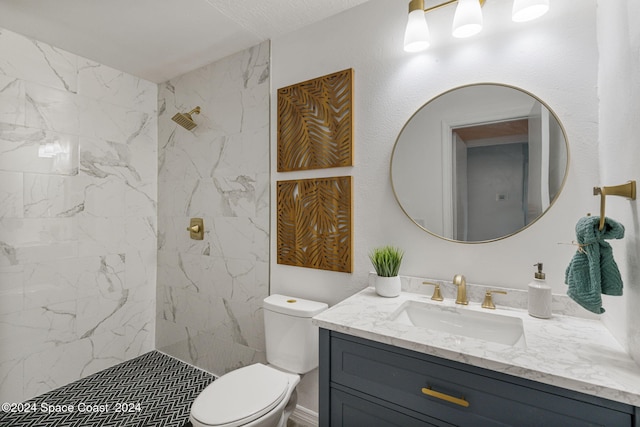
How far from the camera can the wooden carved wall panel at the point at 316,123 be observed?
1.68 m

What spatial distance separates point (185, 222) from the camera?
98.4 inches

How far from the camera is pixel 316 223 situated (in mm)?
1790

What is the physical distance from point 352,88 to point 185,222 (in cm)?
170

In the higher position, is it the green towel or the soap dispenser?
the green towel

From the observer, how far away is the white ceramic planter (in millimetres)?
1436

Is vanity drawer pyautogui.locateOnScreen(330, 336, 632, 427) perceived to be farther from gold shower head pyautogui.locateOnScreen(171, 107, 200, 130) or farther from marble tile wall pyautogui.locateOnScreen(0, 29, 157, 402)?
marble tile wall pyautogui.locateOnScreen(0, 29, 157, 402)

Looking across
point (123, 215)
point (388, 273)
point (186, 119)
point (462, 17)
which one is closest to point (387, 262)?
point (388, 273)

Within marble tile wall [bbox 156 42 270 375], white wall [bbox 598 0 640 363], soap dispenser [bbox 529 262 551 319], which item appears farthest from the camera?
marble tile wall [bbox 156 42 270 375]

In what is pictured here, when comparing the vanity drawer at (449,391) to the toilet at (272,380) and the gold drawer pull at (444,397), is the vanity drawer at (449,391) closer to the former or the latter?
the gold drawer pull at (444,397)

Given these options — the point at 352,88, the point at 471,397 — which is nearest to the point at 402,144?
the point at 352,88

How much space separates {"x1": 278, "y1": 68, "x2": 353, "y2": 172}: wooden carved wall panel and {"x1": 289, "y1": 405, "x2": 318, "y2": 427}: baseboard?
1.45 meters

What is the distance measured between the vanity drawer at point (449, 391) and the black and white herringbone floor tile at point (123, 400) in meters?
1.43

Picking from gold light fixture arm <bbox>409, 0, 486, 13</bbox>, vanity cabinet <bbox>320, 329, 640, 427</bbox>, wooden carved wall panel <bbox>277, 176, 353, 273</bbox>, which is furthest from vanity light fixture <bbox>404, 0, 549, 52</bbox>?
vanity cabinet <bbox>320, 329, 640, 427</bbox>

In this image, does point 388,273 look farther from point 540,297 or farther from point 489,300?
point 540,297
